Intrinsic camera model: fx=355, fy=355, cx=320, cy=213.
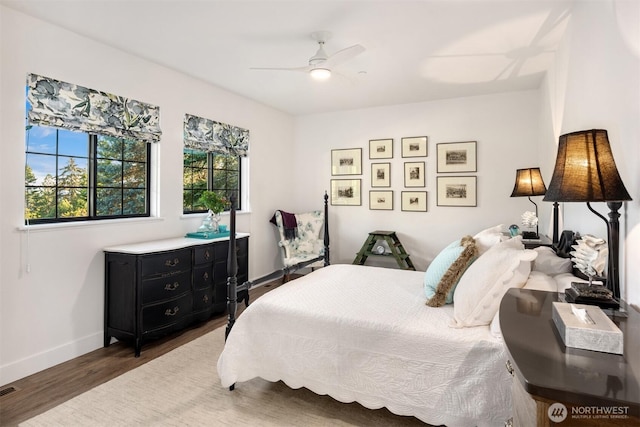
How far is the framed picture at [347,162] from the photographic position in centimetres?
550

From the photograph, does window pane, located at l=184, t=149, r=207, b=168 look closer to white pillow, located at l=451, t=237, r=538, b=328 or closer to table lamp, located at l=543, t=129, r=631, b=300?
white pillow, located at l=451, t=237, r=538, b=328

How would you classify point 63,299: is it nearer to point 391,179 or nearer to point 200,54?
point 200,54

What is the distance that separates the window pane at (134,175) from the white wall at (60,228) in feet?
0.46

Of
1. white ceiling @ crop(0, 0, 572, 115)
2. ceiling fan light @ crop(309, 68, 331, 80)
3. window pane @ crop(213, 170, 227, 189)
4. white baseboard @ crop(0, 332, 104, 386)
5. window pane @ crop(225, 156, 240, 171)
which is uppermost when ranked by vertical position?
Result: white ceiling @ crop(0, 0, 572, 115)

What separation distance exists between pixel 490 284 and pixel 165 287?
2611 mm

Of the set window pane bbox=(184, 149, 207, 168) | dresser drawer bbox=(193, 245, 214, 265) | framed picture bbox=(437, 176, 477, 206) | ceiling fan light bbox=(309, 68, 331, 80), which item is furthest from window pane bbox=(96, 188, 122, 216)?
framed picture bbox=(437, 176, 477, 206)

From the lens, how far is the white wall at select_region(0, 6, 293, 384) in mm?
2510

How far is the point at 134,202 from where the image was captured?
350cm

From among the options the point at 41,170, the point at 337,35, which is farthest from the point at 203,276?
the point at 337,35

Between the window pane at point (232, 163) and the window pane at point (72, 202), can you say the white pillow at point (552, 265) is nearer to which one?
the window pane at point (72, 202)

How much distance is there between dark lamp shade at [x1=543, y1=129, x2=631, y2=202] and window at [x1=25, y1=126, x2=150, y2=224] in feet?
11.2

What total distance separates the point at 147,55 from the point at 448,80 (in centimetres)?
321

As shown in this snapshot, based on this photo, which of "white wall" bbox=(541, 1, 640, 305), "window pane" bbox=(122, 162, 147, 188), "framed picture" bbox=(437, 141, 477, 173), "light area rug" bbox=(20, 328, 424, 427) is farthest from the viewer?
"framed picture" bbox=(437, 141, 477, 173)

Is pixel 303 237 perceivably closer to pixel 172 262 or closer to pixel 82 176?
pixel 172 262
